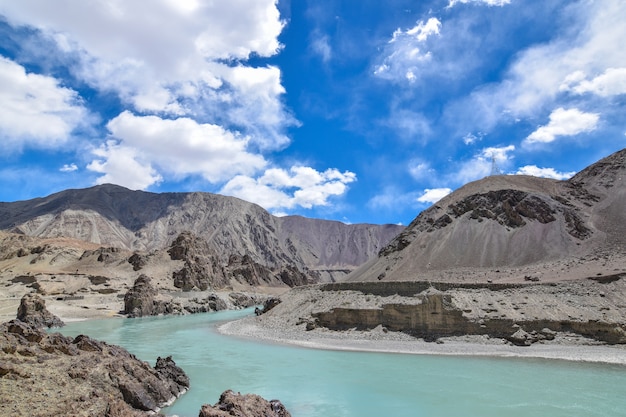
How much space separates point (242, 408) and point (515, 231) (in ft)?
202

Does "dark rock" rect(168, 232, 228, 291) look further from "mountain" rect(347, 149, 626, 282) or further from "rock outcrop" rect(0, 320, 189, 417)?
"rock outcrop" rect(0, 320, 189, 417)

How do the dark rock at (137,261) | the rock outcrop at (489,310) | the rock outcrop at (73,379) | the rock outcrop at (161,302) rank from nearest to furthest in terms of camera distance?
the rock outcrop at (73,379) < the rock outcrop at (489,310) < the rock outcrop at (161,302) < the dark rock at (137,261)

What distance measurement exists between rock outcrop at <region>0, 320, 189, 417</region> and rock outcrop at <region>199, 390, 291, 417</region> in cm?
274

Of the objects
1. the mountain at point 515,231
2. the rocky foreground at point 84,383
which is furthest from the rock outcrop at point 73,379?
the mountain at point 515,231

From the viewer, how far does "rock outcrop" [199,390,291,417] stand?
11211 millimetres

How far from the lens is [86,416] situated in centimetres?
1212

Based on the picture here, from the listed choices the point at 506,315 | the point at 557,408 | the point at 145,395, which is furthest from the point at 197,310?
the point at 557,408

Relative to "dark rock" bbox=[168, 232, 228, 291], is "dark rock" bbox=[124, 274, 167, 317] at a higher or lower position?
lower

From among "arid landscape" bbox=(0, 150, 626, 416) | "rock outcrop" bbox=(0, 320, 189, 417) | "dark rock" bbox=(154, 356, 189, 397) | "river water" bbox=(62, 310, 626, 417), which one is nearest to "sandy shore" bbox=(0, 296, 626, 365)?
"arid landscape" bbox=(0, 150, 626, 416)

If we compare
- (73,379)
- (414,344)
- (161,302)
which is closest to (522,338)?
(414,344)

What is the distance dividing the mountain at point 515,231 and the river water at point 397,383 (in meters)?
23.8

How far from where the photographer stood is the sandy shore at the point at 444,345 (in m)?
28.3

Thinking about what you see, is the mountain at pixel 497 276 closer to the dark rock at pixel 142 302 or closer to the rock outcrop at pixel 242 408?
the rock outcrop at pixel 242 408

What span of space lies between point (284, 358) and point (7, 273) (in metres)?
83.4
